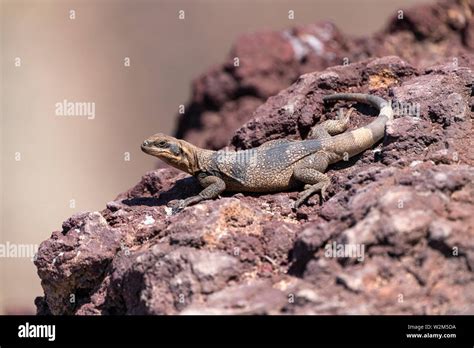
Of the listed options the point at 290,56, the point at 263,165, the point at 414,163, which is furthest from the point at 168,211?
the point at 290,56

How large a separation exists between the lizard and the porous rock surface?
0.40 ft

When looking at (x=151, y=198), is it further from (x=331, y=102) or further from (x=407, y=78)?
(x=407, y=78)

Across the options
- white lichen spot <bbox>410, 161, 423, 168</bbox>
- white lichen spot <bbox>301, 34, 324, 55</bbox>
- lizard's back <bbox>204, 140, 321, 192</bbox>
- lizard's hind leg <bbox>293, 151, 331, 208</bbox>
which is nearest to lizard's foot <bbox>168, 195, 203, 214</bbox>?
lizard's back <bbox>204, 140, 321, 192</bbox>

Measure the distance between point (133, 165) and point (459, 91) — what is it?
31.0 feet

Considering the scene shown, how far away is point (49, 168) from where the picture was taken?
14320mm

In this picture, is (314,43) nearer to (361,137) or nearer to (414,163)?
(361,137)

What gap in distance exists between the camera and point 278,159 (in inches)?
263

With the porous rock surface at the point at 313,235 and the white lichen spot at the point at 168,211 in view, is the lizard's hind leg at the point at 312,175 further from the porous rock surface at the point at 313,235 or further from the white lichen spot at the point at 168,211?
the white lichen spot at the point at 168,211

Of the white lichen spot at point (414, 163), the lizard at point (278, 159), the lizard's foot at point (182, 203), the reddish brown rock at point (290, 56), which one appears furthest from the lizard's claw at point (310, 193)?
the reddish brown rock at point (290, 56)

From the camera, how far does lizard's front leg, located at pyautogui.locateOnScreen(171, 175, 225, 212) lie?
645 cm

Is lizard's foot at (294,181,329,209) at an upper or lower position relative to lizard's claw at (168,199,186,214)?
upper

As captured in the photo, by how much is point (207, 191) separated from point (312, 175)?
107 cm

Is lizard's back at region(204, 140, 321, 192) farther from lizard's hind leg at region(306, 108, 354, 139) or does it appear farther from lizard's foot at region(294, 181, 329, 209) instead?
lizard's foot at region(294, 181, 329, 209)

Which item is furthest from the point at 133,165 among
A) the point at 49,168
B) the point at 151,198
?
the point at 151,198
